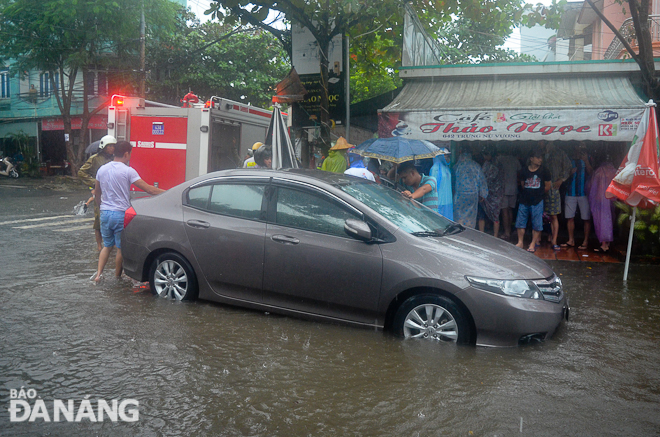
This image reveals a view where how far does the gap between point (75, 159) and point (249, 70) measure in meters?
9.85

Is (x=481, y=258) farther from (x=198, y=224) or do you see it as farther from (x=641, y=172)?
(x=641, y=172)

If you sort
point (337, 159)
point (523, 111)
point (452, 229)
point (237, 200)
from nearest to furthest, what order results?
point (452, 229), point (237, 200), point (523, 111), point (337, 159)

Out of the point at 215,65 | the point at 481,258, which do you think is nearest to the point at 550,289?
the point at 481,258

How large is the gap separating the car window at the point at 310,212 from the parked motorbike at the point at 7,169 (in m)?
32.0

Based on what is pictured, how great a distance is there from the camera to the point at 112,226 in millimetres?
7160

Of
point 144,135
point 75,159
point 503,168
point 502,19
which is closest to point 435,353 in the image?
point 503,168

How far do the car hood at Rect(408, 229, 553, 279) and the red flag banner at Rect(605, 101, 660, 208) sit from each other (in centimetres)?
352

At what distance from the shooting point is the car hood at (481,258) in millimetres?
4902

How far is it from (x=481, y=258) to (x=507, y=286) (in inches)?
13.3

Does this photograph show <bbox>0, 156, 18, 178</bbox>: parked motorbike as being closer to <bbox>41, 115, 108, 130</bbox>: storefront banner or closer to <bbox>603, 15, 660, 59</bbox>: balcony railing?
<bbox>41, 115, 108, 130</bbox>: storefront banner

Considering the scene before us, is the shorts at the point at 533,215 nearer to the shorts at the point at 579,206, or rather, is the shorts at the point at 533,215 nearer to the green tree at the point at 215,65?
the shorts at the point at 579,206

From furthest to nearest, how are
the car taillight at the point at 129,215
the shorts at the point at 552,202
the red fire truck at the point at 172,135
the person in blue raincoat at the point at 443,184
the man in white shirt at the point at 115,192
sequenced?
1. the red fire truck at the point at 172,135
2. the shorts at the point at 552,202
3. the person in blue raincoat at the point at 443,184
4. the man in white shirt at the point at 115,192
5. the car taillight at the point at 129,215

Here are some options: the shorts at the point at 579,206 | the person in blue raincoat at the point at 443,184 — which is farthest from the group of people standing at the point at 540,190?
the person in blue raincoat at the point at 443,184

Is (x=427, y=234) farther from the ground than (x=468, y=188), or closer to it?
closer to it
